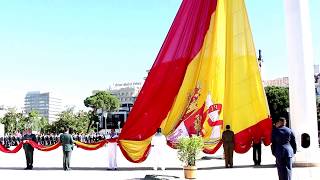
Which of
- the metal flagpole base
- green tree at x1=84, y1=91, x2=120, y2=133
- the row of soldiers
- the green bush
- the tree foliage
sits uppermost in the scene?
green tree at x1=84, y1=91, x2=120, y2=133

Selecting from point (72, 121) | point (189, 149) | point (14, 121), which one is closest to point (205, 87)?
point (189, 149)

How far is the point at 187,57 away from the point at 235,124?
3.53 metres

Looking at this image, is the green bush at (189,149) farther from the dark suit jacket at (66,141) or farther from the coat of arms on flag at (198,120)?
the dark suit jacket at (66,141)

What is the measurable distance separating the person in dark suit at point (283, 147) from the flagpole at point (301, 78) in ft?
22.4

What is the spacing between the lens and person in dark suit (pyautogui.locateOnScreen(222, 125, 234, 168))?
17375 mm

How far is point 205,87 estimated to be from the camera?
1883 centimetres

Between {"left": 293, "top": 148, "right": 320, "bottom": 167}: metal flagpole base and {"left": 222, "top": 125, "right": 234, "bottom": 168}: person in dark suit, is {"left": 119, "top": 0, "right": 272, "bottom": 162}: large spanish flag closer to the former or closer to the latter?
{"left": 222, "top": 125, "right": 234, "bottom": 168}: person in dark suit

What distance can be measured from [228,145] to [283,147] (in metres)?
8.00

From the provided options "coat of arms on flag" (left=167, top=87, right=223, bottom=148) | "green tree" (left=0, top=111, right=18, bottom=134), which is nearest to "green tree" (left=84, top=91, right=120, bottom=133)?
"green tree" (left=0, top=111, right=18, bottom=134)

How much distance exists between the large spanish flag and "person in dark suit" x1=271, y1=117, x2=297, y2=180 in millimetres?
8736

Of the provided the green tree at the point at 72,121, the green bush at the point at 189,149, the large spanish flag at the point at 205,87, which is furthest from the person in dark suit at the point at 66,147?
the green tree at the point at 72,121

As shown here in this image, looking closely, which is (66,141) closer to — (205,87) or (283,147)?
(205,87)

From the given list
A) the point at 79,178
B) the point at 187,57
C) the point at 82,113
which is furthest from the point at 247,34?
the point at 82,113

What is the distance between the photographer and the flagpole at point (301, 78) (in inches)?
634
